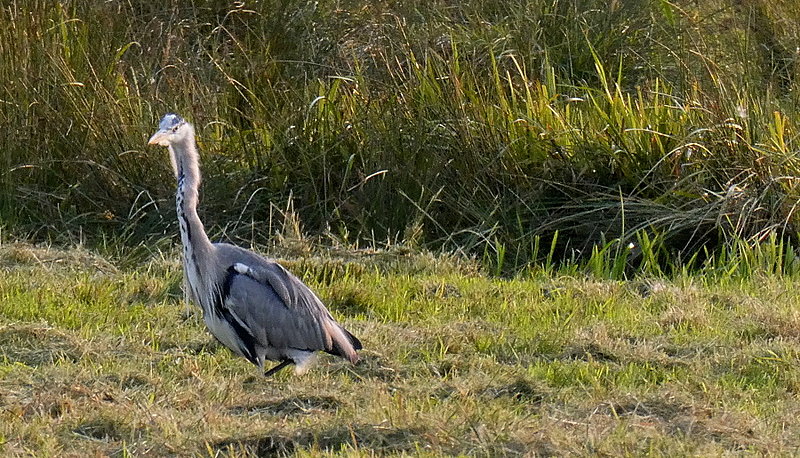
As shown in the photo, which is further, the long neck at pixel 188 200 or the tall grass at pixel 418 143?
the tall grass at pixel 418 143

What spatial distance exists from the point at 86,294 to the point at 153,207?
1.82m

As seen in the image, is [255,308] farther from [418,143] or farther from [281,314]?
[418,143]

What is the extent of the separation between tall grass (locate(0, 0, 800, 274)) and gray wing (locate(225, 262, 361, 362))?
2150mm

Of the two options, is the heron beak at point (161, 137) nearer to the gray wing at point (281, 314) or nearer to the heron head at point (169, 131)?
the heron head at point (169, 131)

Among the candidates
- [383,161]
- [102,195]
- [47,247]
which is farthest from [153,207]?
[383,161]

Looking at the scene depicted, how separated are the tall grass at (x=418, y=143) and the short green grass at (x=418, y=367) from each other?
641 mm

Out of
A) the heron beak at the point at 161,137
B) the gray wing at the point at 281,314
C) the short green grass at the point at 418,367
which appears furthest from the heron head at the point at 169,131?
the short green grass at the point at 418,367

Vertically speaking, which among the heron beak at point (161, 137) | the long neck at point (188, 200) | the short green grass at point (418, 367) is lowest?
the short green grass at point (418, 367)

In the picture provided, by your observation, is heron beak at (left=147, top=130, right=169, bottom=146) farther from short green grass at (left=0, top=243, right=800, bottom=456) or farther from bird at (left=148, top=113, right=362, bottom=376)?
short green grass at (left=0, top=243, right=800, bottom=456)

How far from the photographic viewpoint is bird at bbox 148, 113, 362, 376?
5.13 metres

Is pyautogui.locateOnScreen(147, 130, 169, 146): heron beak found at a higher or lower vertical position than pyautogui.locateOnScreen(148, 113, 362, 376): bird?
higher

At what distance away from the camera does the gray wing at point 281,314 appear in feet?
16.8

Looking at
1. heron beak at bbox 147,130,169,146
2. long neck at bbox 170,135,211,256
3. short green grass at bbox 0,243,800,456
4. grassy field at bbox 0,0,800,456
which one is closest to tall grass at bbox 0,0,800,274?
grassy field at bbox 0,0,800,456

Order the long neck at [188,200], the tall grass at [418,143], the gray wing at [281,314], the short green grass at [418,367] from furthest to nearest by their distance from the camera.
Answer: the tall grass at [418,143] → the long neck at [188,200] → the gray wing at [281,314] → the short green grass at [418,367]
